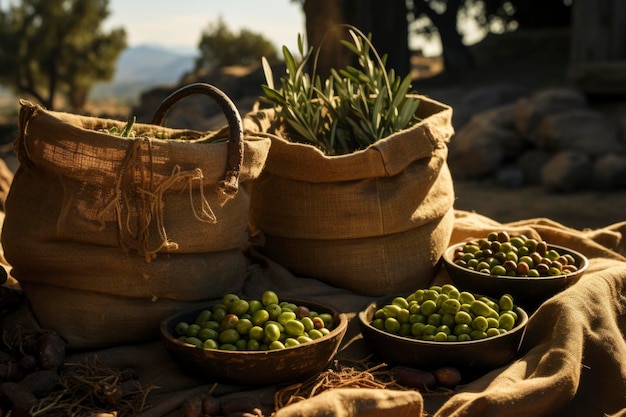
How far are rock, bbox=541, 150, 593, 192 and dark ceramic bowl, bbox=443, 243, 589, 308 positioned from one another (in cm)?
532

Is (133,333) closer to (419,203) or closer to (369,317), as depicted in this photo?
(369,317)

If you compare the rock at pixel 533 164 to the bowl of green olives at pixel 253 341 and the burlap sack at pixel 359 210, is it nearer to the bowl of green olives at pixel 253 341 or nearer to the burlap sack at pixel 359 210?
the burlap sack at pixel 359 210

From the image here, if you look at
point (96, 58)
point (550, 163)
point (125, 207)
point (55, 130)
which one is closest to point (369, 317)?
point (125, 207)

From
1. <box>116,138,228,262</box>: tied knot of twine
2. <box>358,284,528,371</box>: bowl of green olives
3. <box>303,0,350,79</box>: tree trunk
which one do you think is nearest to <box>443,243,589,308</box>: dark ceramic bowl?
<box>358,284,528,371</box>: bowl of green olives

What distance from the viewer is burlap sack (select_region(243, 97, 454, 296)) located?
339 centimetres

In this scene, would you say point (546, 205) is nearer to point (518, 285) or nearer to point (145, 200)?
point (518, 285)

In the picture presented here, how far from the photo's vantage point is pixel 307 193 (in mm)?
3445

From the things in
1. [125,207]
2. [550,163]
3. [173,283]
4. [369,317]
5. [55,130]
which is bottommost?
[550,163]

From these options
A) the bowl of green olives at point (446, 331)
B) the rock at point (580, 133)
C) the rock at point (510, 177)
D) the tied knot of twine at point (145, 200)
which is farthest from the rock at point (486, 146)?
the tied knot of twine at point (145, 200)

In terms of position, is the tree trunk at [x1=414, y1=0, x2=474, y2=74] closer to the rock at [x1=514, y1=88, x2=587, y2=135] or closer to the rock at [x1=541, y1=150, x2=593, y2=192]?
the rock at [x1=514, y1=88, x2=587, y2=135]

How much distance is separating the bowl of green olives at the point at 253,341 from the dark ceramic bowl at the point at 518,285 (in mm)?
772

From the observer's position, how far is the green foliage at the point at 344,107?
12.5 ft

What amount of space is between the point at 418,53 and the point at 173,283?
→ 20.3m

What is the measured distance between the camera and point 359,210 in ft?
11.2
